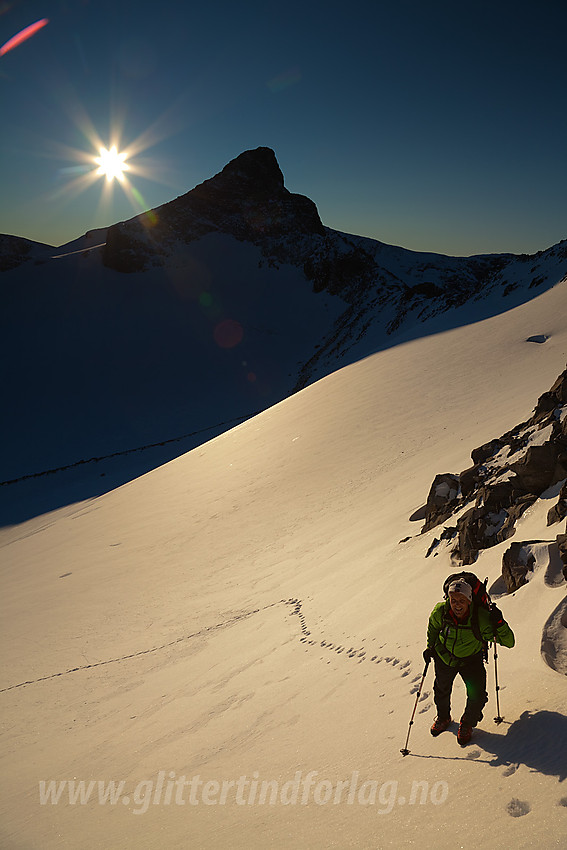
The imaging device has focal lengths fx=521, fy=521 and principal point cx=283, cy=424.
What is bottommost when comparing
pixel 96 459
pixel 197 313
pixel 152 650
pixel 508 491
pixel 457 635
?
pixel 457 635

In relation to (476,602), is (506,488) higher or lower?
higher

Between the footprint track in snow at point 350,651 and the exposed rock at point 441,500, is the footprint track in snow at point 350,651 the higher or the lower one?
the lower one

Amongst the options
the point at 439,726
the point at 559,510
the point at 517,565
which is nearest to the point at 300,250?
the point at 559,510

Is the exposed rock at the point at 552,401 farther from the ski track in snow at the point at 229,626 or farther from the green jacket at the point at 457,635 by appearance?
the green jacket at the point at 457,635

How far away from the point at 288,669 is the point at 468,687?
8.94ft

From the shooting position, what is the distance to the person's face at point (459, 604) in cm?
384

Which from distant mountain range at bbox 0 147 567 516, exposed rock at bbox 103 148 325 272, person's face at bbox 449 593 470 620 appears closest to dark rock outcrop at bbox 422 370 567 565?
person's face at bbox 449 593 470 620

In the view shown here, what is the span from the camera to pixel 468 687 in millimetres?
3885

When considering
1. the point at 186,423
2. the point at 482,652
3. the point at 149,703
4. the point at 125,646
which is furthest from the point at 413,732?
the point at 186,423

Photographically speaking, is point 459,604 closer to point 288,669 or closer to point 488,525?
point 288,669

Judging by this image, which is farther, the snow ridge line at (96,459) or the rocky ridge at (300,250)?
the rocky ridge at (300,250)

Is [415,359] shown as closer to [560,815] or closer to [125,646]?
[125,646]

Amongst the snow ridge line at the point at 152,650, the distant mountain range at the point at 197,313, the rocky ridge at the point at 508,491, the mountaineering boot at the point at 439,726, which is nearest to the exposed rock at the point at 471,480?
the rocky ridge at the point at 508,491

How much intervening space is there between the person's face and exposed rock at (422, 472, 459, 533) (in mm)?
4352
